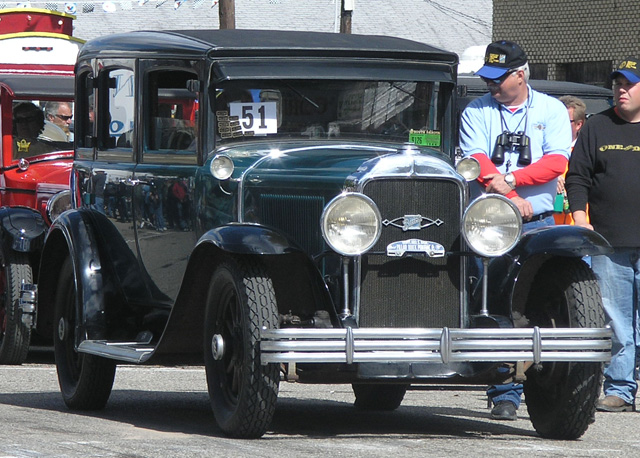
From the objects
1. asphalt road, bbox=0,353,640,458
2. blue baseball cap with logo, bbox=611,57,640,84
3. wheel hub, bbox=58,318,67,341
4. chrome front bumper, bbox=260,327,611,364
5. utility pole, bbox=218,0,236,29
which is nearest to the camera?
chrome front bumper, bbox=260,327,611,364

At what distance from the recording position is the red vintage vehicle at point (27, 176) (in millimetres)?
10438

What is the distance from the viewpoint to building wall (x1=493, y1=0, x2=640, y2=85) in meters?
22.1

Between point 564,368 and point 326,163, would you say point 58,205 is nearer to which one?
point 326,163

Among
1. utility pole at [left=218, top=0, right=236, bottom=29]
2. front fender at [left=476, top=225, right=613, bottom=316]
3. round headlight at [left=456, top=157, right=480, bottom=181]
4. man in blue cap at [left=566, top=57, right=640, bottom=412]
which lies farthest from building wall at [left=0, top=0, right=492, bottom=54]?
front fender at [left=476, top=225, right=613, bottom=316]

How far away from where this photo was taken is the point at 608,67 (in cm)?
2252

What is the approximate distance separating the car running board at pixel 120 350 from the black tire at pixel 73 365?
1.03ft

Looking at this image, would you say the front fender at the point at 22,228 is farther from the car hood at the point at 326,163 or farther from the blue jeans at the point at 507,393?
the blue jeans at the point at 507,393

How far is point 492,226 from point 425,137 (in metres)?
1.21

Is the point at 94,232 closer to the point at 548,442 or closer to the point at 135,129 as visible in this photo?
the point at 135,129

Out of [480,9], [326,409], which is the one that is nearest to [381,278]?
[326,409]

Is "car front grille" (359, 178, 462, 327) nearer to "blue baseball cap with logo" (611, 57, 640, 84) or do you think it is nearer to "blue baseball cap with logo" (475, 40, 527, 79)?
"blue baseball cap with logo" (475, 40, 527, 79)

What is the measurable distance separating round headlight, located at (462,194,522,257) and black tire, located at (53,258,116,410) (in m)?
2.44

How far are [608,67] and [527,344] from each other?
17.0 m

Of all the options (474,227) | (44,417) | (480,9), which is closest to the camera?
(474,227)
